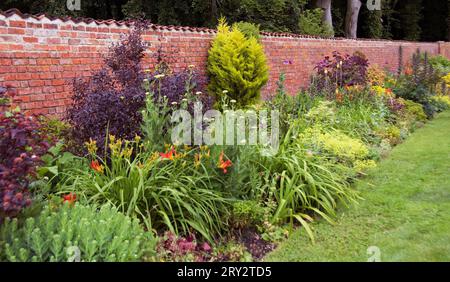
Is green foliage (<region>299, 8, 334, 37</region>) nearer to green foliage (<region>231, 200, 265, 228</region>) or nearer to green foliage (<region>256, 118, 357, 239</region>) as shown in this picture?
green foliage (<region>256, 118, 357, 239</region>)

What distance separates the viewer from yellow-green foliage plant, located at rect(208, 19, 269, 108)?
913cm

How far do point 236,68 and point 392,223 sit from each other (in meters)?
5.17

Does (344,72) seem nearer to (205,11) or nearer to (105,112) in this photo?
(105,112)

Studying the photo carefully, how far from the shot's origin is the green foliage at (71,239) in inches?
116

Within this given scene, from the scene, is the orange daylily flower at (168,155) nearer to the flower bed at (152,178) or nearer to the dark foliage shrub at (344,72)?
the flower bed at (152,178)

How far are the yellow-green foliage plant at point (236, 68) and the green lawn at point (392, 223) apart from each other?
3155 millimetres

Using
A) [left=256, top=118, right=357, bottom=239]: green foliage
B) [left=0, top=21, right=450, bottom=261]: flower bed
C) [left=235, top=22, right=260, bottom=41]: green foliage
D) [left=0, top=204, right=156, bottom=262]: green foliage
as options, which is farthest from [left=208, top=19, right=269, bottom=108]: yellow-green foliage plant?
[left=0, top=204, right=156, bottom=262]: green foliage

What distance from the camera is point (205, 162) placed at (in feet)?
15.0

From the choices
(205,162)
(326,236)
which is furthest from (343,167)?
(205,162)

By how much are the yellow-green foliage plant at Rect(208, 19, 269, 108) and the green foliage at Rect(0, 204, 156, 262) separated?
589 centimetres

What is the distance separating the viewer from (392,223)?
4.76 meters

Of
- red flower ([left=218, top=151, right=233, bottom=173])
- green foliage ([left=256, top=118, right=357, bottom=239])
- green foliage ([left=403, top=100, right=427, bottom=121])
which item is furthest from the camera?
green foliage ([left=403, top=100, right=427, bottom=121])

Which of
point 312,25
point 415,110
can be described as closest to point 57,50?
point 415,110
